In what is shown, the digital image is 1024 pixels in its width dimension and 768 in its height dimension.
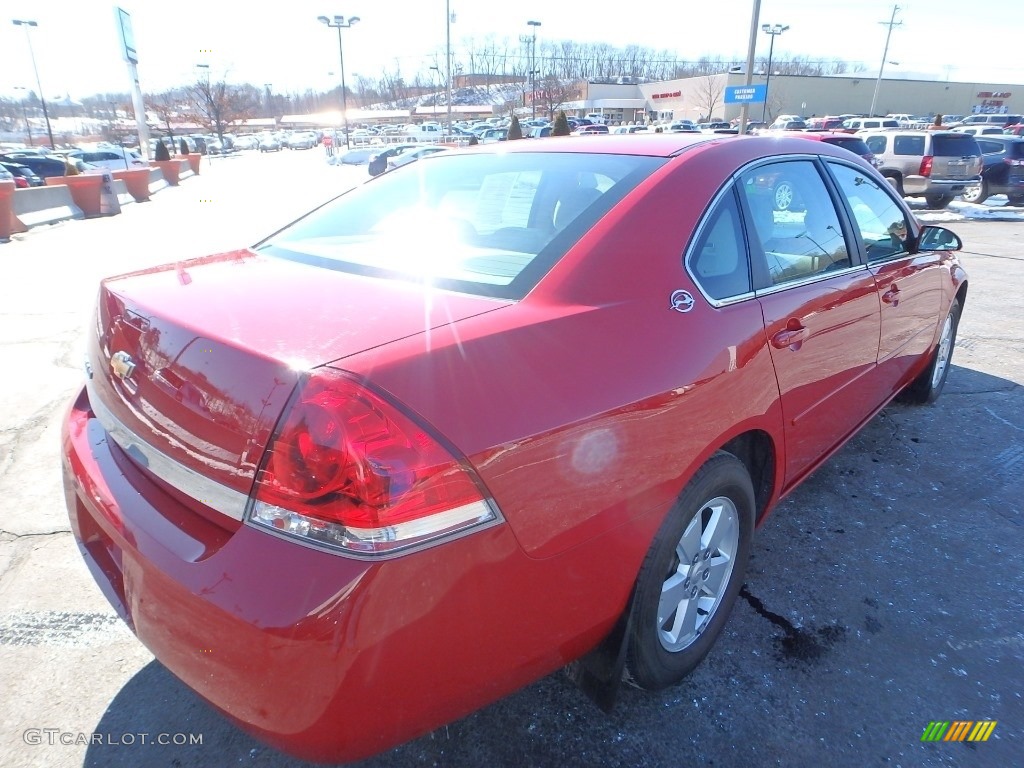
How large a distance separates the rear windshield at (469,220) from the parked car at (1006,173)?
18842 mm

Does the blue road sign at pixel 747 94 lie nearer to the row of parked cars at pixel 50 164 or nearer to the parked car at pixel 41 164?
A: the row of parked cars at pixel 50 164

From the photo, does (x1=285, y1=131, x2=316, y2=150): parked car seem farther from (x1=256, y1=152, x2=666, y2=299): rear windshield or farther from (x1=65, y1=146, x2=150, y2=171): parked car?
(x1=256, y1=152, x2=666, y2=299): rear windshield

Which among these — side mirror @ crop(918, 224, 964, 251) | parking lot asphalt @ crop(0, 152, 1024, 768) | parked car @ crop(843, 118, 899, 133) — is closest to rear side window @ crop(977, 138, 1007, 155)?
parking lot asphalt @ crop(0, 152, 1024, 768)

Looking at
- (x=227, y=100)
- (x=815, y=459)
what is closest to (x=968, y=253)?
(x=815, y=459)

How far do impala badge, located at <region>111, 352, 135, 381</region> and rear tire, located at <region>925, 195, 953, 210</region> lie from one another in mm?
18269

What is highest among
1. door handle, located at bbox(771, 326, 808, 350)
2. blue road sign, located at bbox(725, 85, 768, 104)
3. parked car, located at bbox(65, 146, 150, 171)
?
blue road sign, located at bbox(725, 85, 768, 104)

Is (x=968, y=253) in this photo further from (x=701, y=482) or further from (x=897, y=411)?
(x=701, y=482)

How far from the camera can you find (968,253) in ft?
34.5

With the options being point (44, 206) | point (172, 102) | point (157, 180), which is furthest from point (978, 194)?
point (172, 102)

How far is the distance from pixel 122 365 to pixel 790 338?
2.12m

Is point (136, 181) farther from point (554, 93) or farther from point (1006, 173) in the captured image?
point (554, 93)

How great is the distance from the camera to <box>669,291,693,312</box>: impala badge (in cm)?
191

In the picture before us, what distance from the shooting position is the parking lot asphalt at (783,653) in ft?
6.45

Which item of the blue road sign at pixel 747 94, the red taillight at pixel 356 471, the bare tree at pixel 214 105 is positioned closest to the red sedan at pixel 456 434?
the red taillight at pixel 356 471
